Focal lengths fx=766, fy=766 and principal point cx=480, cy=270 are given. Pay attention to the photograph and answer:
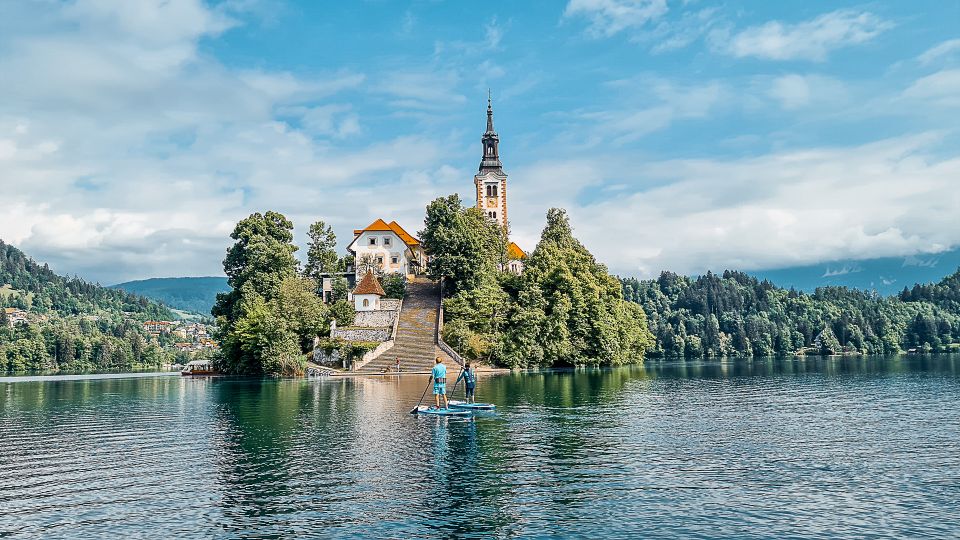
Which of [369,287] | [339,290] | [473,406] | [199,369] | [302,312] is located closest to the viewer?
[473,406]

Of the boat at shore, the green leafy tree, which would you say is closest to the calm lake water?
the boat at shore

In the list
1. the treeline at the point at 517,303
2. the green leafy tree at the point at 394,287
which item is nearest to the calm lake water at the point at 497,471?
the treeline at the point at 517,303

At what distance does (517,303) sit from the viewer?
347ft

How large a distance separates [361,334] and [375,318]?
6012mm

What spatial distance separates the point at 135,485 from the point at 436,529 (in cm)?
1191

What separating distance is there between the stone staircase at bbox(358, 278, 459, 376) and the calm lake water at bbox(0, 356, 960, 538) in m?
37.3

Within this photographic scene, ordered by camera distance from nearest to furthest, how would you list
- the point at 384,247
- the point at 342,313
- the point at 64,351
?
1. the point at 342,313
2. the point at 384,247
3. the point at 64,351

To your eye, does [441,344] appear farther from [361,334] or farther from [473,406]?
[473,406]

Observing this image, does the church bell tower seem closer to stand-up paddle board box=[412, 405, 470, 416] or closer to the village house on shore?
the village house on shore

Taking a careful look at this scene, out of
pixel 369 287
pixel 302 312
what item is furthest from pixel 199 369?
pixel 369 287

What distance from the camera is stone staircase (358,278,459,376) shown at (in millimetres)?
88938

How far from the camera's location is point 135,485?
25.5 m

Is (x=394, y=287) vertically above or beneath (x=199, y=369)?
above

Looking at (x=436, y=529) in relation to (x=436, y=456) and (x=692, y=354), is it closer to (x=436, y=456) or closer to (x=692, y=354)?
(x=436, y=456)
